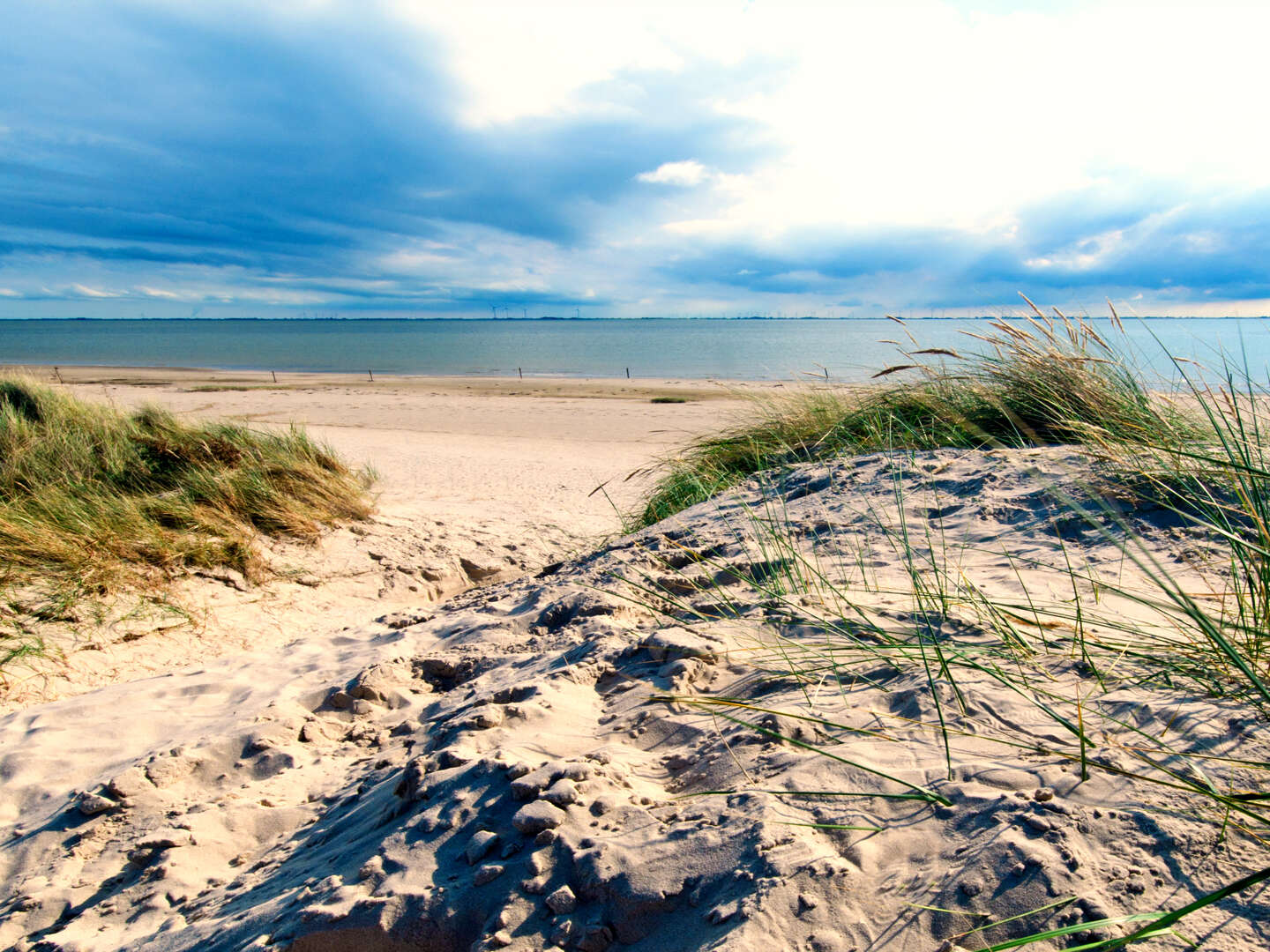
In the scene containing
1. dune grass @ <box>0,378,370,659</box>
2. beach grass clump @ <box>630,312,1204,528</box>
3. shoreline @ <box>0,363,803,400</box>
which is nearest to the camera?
beach grass clump @ <box>630,312,1204,528</box>

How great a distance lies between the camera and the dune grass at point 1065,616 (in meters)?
1.43

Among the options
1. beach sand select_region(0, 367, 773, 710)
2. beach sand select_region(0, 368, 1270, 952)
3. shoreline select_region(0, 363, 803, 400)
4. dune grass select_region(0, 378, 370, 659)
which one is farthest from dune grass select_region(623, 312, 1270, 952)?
shoreline select_region(0, 363, 803, 400)

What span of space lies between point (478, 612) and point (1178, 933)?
3314 millimetres

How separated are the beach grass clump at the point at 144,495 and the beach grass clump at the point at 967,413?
3.06 meters

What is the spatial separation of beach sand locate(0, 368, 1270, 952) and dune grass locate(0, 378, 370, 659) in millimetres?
1167

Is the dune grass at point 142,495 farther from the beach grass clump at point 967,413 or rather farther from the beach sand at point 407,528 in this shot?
the beach grass clump at point 967,413

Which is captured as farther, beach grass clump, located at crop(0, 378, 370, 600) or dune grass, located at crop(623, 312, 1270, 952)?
beach grass clump, located at crop(0, 378, 370, 600)

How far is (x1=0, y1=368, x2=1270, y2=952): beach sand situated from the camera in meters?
1.33

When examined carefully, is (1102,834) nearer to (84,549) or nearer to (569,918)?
(569,918)

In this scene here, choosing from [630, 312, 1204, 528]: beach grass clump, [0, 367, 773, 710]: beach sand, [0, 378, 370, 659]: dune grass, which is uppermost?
[630, 312, 1204, 528]: beach grass clump

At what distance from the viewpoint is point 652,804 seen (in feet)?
5.61

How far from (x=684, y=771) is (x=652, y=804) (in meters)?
0.16

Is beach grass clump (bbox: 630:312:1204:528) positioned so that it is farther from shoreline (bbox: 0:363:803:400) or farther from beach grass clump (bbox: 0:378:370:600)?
shoreline (bbox: 0:363:803:400)

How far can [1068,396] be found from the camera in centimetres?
436
